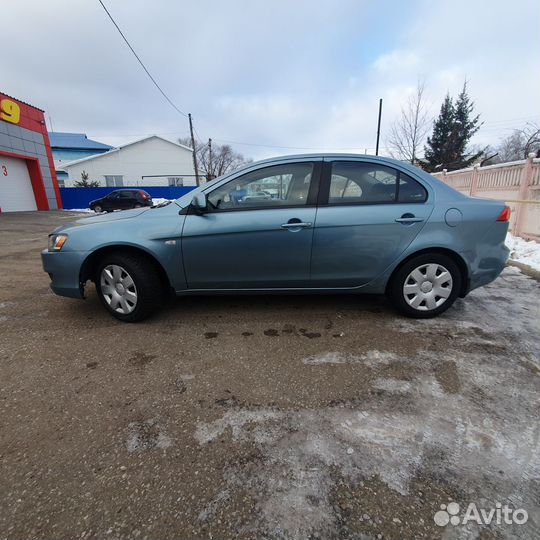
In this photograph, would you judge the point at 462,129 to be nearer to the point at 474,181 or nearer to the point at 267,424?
the point at 474,181

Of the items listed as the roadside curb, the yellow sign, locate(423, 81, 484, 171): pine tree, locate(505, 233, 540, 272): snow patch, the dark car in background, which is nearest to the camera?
the roadside curb

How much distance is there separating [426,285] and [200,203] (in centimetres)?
227

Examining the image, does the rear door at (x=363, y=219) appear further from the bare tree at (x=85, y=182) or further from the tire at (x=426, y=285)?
the bare tree at (x=85, y=182)

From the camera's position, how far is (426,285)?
10.1ft

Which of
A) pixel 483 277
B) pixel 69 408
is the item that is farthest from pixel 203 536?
pixel 483 277

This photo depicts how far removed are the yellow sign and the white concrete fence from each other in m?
20.2

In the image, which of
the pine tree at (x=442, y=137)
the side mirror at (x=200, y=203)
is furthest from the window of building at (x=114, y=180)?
the side mirror at (x=200, y=203)

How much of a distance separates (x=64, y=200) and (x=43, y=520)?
2633cm

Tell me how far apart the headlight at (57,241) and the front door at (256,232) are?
1180 millimetres

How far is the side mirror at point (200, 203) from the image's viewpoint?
2.90 m

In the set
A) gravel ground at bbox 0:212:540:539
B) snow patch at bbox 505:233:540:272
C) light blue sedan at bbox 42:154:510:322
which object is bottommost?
gravel ground at bbox 0:212:540:539

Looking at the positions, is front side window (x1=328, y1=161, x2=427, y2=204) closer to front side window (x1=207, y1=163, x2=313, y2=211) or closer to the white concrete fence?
front side window (x1=207, y1=163, x2=313, y2=211)

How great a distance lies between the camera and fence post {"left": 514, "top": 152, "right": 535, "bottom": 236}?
22.7ft

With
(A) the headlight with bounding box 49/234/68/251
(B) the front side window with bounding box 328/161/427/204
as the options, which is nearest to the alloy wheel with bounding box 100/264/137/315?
(A) the headlight with bounding box 49/234/68/251
